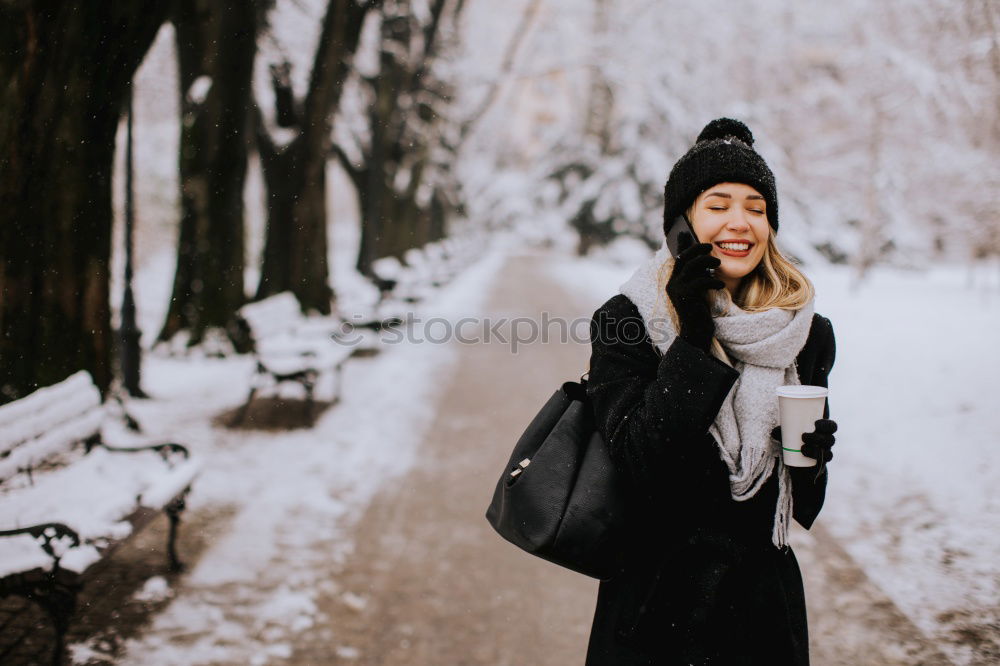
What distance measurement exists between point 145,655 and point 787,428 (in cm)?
315

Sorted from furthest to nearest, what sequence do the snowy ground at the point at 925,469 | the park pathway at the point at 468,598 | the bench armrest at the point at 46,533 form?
the snowy ground at the point at 925,469, the park pathway at the point at 468,598, the bench armrest at the point at 46,533

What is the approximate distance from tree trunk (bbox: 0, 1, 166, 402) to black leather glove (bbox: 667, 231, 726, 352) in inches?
173

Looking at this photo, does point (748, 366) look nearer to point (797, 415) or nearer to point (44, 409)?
point (797, 415)

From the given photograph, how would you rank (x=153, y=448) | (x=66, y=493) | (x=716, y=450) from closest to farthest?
(x=716, y=450) < (x=66, y=493) < (x=153, y=448)

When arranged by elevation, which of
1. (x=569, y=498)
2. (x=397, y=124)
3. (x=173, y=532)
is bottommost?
(x=173, y=532)

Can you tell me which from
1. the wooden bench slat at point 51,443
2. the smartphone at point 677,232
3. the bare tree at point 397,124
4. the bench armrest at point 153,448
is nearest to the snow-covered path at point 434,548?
the bench armrest at point 153,448

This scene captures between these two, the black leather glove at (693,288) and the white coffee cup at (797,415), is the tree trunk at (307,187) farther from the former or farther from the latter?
the white coffee cup at (797,415)

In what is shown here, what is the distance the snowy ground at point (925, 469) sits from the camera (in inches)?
176

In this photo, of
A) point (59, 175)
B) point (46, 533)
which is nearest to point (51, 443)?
point (46, 533)

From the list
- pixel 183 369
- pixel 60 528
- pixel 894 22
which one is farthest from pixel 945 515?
pixel 894 22

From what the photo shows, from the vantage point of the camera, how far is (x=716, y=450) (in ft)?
6.23

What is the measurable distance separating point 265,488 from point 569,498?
4.67 metres

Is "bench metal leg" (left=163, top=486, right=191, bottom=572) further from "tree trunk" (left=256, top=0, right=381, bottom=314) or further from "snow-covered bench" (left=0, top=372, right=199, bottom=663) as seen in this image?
"tree trunk" (left=256, top=0, right=381, bottom=314)

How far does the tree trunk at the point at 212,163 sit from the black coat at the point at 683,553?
9166 mm
